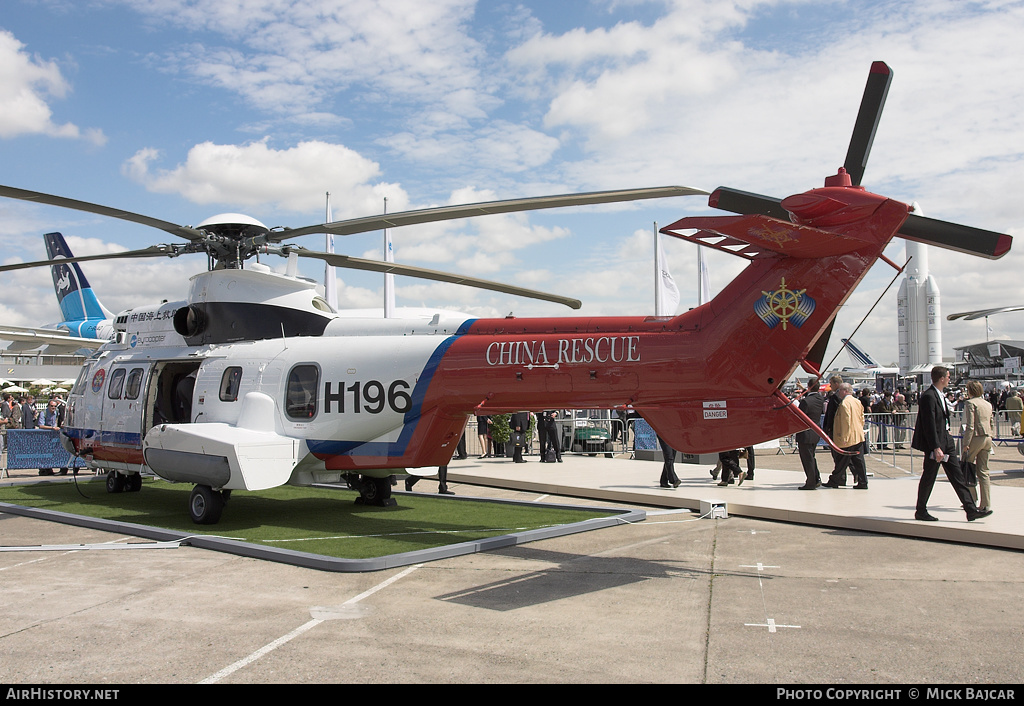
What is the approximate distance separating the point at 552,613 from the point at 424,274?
587cm

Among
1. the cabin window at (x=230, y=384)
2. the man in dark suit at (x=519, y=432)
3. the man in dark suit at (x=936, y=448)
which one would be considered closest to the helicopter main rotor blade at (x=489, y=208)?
the cabin window at (x=230, y=384)

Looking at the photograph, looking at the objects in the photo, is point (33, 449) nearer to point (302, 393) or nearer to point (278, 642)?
point (302, 393)

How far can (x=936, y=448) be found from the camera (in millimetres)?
9039

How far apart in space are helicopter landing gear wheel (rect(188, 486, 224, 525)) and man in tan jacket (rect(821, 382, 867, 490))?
962 cm

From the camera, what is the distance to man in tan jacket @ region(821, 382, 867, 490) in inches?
494

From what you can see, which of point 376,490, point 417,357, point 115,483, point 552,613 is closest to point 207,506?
point 376,490

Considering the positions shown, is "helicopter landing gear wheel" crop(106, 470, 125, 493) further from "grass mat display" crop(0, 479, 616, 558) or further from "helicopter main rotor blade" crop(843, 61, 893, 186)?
"helicopter main rotor blade" crop(843, 61, 893, 186)

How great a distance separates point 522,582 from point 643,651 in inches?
83.5

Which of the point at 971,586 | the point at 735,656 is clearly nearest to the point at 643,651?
the point at 735,656

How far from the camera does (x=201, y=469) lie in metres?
9.66

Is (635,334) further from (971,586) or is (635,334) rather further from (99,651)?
(99,651)
